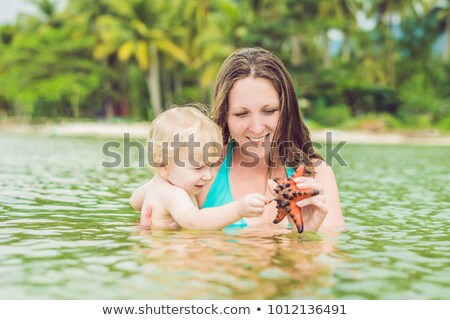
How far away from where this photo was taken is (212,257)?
14.0ft

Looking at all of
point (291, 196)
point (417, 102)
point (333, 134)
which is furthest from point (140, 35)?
point (291, 196)

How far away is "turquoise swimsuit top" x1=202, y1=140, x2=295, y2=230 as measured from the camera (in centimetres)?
528

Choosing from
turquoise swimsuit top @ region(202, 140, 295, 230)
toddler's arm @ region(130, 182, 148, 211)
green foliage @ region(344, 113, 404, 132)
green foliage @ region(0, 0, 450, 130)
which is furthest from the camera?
green foliage @ region(0, 0, 450, 130)

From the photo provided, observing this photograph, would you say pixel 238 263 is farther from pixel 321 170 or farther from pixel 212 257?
pixel 321 170

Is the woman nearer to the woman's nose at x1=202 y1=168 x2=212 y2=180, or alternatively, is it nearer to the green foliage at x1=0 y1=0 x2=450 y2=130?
the woman's nose at x1=202 y1=168 x2=212 y2=180

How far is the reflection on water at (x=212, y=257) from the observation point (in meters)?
3.54

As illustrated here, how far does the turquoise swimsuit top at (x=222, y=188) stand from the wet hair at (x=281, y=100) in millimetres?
197

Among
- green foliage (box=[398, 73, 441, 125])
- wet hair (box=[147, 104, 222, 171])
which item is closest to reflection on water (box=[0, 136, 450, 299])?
wet hair (box=[147, 104, 222, 171])

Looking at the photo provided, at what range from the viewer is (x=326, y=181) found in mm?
5266

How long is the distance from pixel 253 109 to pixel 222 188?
2.42 ft

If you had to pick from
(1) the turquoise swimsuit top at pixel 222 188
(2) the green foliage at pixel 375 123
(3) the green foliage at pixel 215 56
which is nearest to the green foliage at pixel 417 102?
(3) the green foliage at pixel 215 56

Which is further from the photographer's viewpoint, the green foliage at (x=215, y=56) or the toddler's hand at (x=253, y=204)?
the green foliage at (x=215, y=56)

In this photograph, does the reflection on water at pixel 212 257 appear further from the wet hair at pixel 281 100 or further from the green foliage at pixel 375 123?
the green foliage at pixel 375 123

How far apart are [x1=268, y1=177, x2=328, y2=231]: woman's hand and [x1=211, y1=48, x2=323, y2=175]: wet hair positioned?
16.0 inches
